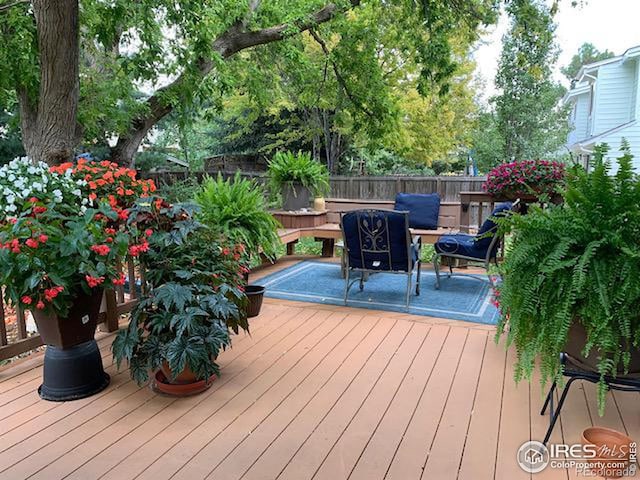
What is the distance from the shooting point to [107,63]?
573cm

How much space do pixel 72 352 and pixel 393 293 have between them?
2816mm

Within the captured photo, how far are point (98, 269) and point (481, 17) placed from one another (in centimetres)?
451

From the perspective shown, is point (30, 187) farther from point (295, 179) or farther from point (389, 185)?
point (389, 185)

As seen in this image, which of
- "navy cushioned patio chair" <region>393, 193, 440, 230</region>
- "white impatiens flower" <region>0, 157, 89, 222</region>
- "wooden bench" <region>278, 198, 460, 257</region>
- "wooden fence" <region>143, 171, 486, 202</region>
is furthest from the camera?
"wooden fence" <region>143, 171, 486, 202</region>

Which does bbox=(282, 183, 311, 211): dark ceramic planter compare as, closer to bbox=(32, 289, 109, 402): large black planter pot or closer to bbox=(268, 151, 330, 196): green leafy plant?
bbox=(268, 151, 330, 196): green leafy plant

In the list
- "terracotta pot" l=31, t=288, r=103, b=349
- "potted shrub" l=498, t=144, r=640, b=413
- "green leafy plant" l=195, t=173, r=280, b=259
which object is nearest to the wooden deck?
"terracotta pot" l=31, t=288, r=103, b=349

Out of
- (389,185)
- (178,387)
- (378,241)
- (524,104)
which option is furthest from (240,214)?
(524,104)

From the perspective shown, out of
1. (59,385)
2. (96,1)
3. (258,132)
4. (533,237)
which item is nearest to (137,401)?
(59,385)

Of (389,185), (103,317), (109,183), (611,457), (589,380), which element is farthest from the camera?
(389,185)

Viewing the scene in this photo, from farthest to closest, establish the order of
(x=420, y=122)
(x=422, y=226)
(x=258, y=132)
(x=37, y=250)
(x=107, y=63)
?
(x=258, y=132) → (x=420, y=122) → (x=107, y=63) → (x=422, y=226) → (x=37, y=250)

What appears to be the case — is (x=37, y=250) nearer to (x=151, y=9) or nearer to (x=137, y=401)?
(x=137, y=401)

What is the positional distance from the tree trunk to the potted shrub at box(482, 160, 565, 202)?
4.06 metres

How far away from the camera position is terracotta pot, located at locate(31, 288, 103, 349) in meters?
2.15

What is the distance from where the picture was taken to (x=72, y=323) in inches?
86.1
